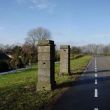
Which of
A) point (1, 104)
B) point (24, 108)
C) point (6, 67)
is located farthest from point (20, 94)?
point (6, 67)

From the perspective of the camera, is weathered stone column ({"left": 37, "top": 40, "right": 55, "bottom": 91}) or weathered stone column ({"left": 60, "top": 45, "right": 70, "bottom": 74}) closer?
weathered stone column ({"left": 37, "top": 40, "right": 55, "bottom": 91})

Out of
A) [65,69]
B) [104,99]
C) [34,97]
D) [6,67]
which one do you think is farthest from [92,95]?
[6,67]

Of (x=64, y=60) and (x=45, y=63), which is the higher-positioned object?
(x=45, y=63)

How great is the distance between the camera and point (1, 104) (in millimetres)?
12875

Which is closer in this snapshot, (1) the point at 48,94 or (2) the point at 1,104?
(2) the point at 1,104

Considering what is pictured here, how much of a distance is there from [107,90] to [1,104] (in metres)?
6.05

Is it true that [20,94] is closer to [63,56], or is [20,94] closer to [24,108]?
[24,108]

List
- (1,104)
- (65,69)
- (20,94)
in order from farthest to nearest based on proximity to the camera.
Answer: (65,69) → (20,94) → (1,104)

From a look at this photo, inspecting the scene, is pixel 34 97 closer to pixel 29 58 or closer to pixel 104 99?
pixel 104 99

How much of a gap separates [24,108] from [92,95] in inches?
167

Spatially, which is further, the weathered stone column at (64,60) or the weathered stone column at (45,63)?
the weathered stone column at (64,60)

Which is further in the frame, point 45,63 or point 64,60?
point 64,60

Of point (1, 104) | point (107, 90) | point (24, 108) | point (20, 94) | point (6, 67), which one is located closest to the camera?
point (24, 108)

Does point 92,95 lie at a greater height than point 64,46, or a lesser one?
lesser
